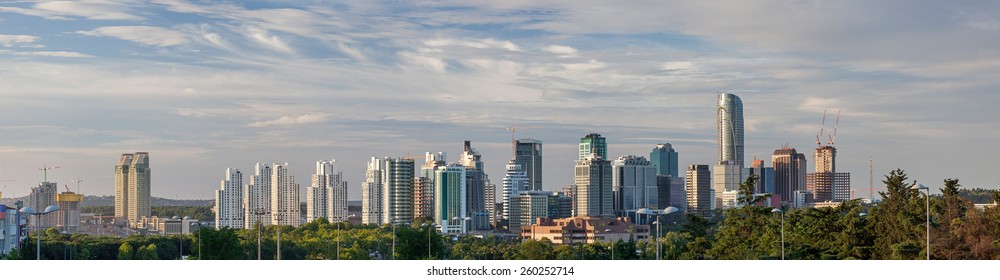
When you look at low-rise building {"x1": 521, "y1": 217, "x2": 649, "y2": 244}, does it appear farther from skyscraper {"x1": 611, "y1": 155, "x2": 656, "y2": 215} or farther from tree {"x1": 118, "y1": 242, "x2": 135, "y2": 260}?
tree {"x1": 118, "y1": 242, "x2": 135, "y2": 260}

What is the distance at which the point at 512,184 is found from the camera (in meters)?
121

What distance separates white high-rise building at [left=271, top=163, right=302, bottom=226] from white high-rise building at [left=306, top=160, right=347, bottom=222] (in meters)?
1.60

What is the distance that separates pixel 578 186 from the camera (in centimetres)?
11694

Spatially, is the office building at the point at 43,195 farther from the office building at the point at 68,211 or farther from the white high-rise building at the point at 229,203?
the white high-rise building at the point at 229,203

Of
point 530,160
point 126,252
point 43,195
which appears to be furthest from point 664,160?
point 126,252

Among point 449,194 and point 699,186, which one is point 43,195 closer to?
point 449,194

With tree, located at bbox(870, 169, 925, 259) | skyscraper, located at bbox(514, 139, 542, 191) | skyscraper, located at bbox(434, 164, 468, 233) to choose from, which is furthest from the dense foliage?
skyscraper, located at bbox(514, 139, 542, 191)

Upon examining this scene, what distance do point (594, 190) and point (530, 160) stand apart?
15613 mm

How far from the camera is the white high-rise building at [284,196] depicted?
96.2 metres

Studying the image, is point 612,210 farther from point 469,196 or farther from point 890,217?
point 890,217

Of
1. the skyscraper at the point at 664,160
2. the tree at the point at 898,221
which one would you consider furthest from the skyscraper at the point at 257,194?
the tree at the point at 898,221

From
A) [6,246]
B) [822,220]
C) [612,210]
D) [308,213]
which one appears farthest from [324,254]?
[612,210]

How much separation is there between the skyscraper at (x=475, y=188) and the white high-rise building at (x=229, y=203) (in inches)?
870

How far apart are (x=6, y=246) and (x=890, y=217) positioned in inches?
1118
